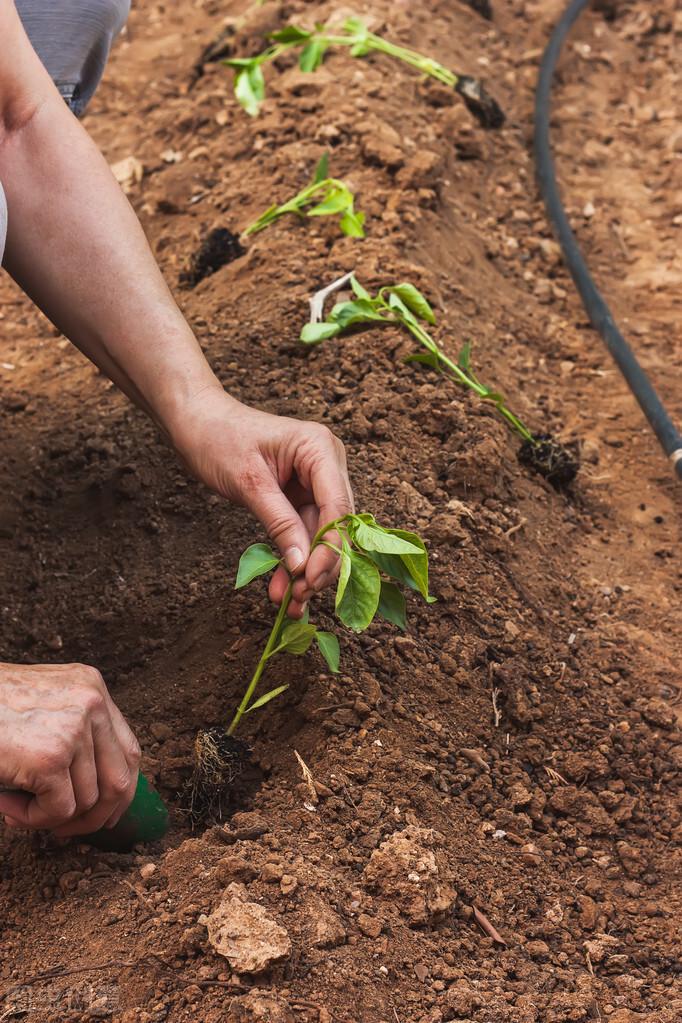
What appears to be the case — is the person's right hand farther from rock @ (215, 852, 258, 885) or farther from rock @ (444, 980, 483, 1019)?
rock @ (444, 980, 483, 1019)

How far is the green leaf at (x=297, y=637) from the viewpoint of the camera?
1.70 meters

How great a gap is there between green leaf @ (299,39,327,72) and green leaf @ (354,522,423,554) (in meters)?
2.31

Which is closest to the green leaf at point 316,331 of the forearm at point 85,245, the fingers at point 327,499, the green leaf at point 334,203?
the green leaf at point 334,203

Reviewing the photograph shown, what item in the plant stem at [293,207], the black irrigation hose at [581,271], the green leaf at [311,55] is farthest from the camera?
the green leaf at [311,55]

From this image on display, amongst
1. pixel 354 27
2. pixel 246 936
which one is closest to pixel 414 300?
pixel 354 27

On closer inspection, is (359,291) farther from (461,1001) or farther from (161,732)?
(461,1001)

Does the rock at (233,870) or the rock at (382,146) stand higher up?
the rock at (382,146)

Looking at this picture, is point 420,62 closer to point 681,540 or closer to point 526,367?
point 526,367

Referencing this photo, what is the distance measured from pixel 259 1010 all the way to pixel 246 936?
0.09m

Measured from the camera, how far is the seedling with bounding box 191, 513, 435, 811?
1.51 meters

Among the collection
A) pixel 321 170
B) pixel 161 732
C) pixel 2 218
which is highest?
pixel 2 218

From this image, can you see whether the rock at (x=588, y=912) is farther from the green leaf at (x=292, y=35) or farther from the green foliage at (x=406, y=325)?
the green leaf at (x=292, y=35)

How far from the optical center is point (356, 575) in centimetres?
153

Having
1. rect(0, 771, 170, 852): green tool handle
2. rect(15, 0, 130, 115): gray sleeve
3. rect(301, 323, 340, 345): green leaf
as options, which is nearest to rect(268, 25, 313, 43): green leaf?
rect(15, 0, 130, 115): gray sleeve
